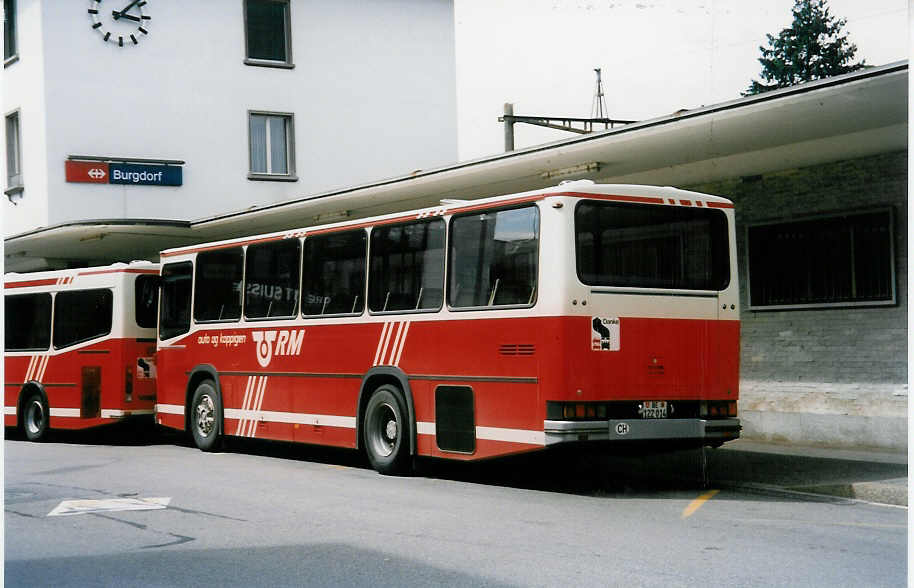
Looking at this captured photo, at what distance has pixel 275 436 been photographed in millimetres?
15977

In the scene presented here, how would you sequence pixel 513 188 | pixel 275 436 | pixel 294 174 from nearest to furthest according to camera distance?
1. pixel 275 436
2. pixel 513 188
3. pixel 294 174

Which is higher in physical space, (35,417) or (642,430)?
(642,430)

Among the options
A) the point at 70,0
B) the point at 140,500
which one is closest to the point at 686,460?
the point at 140,500

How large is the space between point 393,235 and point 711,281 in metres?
3.70

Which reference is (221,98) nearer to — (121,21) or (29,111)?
(121,21)

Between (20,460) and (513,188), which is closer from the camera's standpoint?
(20,460)

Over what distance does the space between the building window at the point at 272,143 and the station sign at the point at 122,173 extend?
3196mm

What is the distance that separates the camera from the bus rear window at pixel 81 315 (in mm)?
18781

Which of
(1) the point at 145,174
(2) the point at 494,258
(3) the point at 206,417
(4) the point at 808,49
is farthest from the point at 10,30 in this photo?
(4) the point at 808,49

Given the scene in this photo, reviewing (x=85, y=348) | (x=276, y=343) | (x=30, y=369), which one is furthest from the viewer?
(x=30, y=369)

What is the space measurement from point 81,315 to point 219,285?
334cm

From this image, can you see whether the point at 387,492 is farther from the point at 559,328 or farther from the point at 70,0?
the point at 70,0

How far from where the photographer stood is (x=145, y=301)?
61.5 feet

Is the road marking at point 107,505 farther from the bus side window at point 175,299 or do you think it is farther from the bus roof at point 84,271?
the bus roof at point 84,271
